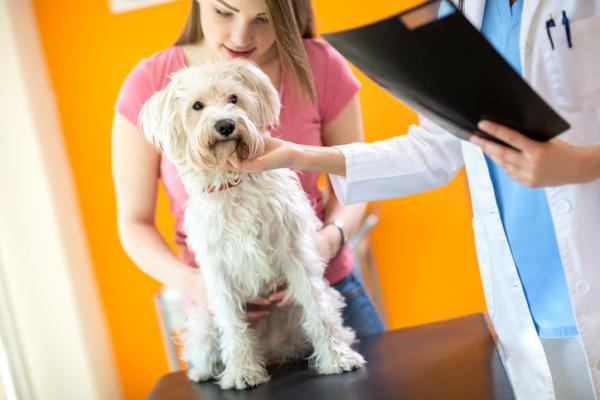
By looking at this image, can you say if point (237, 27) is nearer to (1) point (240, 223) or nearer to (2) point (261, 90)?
(2) point (261, 90)

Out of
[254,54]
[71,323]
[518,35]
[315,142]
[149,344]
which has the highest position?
[254,54]

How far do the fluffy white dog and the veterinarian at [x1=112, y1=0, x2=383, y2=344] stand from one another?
0.09 meters

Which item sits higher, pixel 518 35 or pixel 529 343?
pixel 518 35

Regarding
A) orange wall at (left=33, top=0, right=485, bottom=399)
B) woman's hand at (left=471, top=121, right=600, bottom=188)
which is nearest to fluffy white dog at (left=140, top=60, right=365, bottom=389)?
woman's hand at (left=471, top=121, right=600, bottom=188)

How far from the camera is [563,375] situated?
4.66ft

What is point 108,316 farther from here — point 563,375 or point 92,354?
point 563,375

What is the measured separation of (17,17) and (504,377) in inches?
101

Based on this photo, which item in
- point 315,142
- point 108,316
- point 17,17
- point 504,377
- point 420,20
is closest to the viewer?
point 420,20

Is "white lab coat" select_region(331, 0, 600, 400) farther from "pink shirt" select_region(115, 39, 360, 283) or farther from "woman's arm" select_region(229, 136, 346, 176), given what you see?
"pink shirt" select_region(115, 39, 360, 283)

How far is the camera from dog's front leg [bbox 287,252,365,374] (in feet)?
5.02

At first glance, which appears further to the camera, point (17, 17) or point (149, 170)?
point (17, 17)

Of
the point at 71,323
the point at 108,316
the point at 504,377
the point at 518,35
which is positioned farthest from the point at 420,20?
→ the point at 108,316

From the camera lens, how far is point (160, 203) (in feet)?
11.0

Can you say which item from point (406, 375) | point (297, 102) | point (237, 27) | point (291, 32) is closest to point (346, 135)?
point (297, 102)
